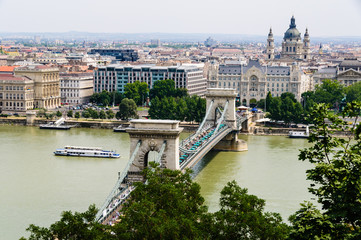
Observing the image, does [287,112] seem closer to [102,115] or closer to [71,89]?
[102,115]

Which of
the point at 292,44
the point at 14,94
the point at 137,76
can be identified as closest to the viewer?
the point at 14,94

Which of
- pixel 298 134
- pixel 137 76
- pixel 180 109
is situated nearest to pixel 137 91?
pixel 137 76

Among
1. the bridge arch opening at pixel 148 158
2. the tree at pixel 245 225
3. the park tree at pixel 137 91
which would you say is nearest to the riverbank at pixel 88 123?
the park tree at pixel 137 91

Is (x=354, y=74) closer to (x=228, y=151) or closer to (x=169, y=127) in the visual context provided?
(x=228, y=151)

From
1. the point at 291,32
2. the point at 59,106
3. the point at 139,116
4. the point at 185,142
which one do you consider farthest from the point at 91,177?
the point at 291,32

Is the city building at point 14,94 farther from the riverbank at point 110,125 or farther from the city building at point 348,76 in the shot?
the city building at point 348,76

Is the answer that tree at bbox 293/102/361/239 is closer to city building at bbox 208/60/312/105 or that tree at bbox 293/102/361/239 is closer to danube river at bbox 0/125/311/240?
danube river at bbox 0/125/311/240
